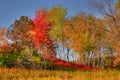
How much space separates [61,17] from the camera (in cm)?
5397

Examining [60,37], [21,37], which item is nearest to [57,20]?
[60,37]

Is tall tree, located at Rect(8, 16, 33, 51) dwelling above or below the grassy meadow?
above

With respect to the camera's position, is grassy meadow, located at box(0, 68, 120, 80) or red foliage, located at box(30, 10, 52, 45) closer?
grassy meadow, located at box(0, 68, 120, 80)

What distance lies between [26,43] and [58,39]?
1632cm

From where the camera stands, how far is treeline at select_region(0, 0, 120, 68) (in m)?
32.6

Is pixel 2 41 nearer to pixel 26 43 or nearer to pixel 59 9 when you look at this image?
pixel 26 43

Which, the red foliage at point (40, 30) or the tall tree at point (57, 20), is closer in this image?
the red foliage at point (40, 30)

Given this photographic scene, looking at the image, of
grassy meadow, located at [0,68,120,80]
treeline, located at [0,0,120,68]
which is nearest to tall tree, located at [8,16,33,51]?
treeline, located at [0,0,120,68]

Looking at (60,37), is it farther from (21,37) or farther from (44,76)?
(44,76)

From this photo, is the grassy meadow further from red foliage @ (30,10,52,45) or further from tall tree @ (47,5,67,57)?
tall tree @ (47,5,67,57)

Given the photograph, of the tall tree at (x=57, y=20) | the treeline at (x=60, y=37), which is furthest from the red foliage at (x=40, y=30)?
the tall tree at (x=57, y=20)

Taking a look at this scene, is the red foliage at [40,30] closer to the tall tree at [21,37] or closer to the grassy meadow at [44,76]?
the tall tree at [21,37]

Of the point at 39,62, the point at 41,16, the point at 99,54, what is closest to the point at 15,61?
the point at 39,62

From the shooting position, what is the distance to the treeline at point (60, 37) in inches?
1282
